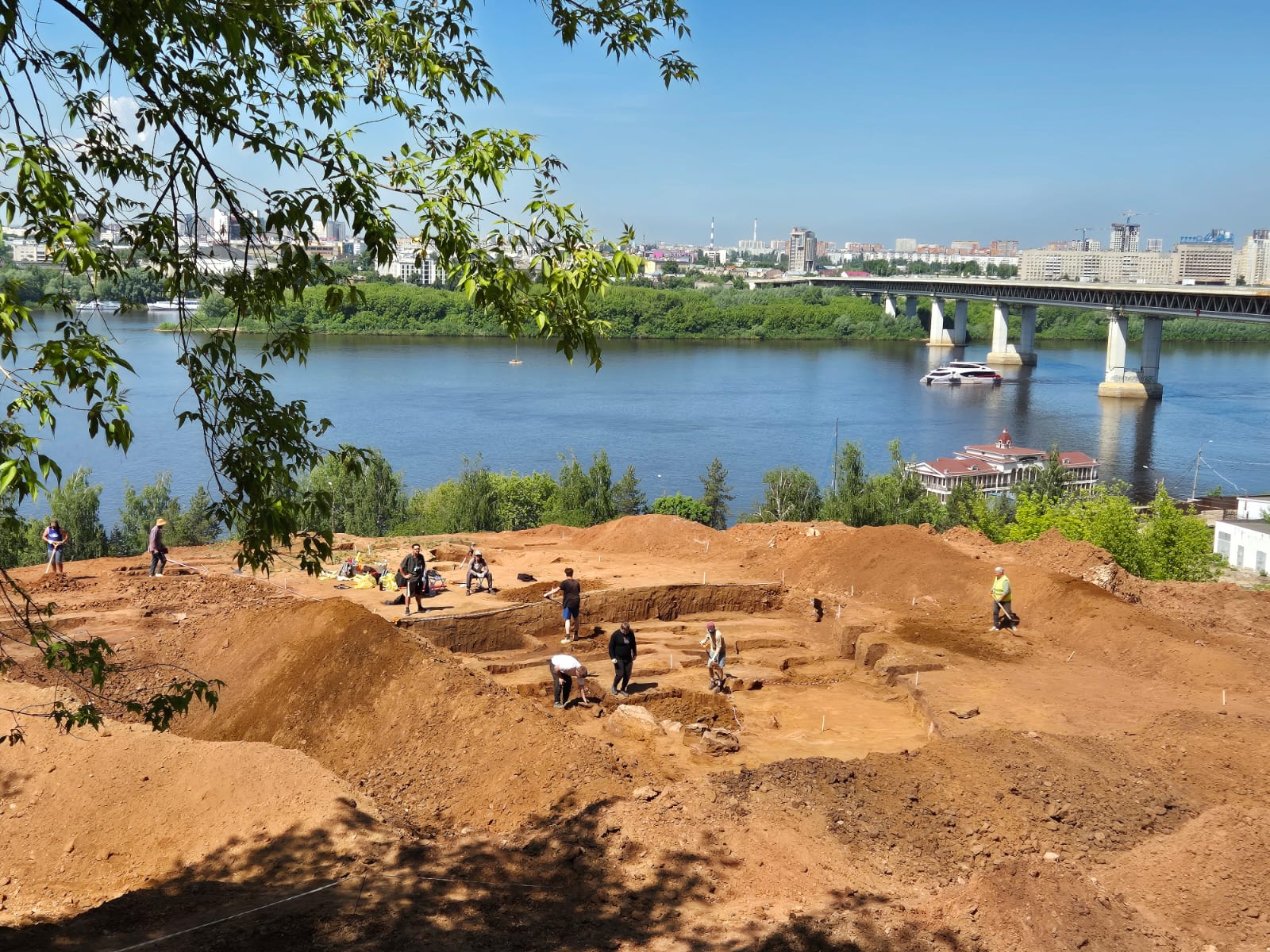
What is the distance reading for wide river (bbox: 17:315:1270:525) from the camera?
153ft

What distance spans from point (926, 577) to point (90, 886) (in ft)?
43.4

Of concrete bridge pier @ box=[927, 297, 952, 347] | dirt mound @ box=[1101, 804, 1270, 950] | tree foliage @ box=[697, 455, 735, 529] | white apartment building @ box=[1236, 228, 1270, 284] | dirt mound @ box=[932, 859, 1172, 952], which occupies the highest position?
white apartment building @ box=[1236, 228, 1270, 284]

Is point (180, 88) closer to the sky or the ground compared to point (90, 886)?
closer to the sky

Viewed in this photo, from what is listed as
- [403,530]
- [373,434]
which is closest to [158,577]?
[403,530]

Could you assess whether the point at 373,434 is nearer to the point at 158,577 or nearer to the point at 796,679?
the point at 158,577

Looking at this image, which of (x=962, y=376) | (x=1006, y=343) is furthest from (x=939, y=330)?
(x=962, y=376)

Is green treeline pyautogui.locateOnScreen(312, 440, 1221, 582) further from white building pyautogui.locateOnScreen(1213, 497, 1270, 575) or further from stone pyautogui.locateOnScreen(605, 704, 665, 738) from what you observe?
stone pyautogui.locateOnScreen(605, 704, 665, 738)

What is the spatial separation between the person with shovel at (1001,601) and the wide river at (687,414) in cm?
2554

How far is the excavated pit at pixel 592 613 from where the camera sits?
15.3 meters

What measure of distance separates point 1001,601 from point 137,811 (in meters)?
11.4

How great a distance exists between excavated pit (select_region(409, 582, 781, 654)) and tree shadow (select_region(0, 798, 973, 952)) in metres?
6.79

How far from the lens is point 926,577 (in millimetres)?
17891

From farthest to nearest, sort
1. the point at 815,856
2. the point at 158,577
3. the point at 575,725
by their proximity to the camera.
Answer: the point at 158,577 < the point at 575,725 < the point at 815,856

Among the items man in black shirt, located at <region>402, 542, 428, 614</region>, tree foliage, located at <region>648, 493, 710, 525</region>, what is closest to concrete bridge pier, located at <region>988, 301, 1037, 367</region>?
tree foliage, located at <region>648, 493, 710, 525</region>
